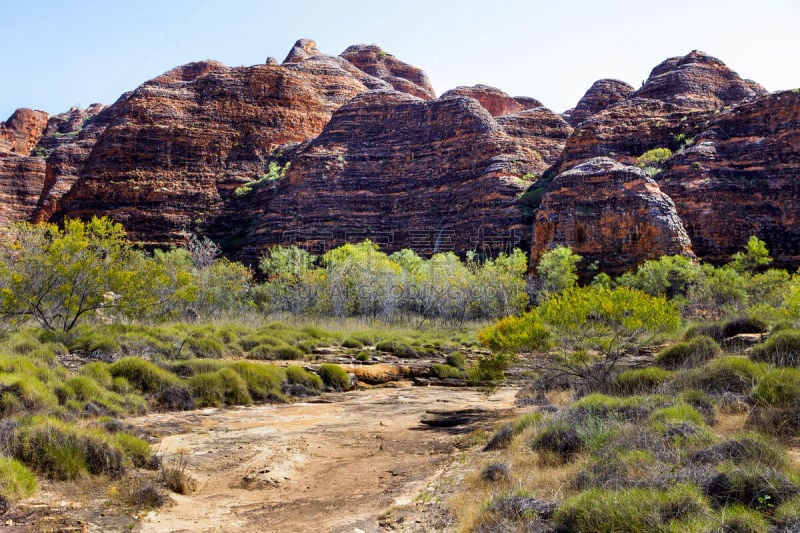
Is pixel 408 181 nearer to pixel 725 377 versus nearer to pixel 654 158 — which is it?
pixel 654 158

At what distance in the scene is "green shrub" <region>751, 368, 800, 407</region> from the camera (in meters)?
7.49

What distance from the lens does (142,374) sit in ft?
41.7

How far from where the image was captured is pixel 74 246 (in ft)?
54.3

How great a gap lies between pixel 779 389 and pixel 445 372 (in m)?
13.6

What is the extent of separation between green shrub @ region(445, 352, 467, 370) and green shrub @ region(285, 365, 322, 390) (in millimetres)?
6770

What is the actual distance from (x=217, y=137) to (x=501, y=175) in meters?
34.6

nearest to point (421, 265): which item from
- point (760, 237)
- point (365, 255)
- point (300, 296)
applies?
point (365, 255)

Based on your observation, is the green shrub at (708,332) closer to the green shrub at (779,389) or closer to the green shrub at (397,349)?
the green shrub at (397,349)

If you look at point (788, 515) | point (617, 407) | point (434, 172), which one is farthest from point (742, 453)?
point (434, 172)

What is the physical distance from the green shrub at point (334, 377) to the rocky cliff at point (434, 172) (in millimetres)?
31578

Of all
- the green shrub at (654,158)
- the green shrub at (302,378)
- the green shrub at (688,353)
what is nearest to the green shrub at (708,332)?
the green shrub at (688,353)

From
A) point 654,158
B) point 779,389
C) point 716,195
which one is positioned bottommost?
point 779,389

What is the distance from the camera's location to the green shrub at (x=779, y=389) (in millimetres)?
7489

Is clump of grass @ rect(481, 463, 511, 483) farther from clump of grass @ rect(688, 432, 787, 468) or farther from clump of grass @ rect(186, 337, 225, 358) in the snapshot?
clump of grass @ rect(186, 337, 225, 358)
